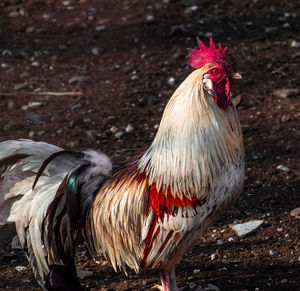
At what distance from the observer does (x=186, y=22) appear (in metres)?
7.59

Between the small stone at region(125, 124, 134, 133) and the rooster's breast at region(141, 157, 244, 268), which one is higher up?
the rooster's breast at region(141, 157, 244, 268)

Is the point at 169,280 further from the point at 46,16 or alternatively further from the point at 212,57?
the point at 46,16

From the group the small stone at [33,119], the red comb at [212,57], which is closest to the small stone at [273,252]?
the red comb at [212,57]

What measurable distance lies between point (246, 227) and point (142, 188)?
1.39 meters

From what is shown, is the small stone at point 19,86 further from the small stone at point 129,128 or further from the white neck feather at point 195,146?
the white neck feather at point 195,146

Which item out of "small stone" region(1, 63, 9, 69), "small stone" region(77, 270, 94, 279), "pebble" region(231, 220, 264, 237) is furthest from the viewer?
"small stone" region(1, 63, 9, 69)

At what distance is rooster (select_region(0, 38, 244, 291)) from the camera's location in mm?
3619

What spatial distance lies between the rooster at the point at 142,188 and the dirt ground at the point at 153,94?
610 millimetres

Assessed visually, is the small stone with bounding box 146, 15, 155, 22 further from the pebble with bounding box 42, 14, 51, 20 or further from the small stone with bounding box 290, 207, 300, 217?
the small stone with bounding box 290, 207, 300, 217

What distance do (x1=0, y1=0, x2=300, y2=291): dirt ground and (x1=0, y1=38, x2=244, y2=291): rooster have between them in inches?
24.0

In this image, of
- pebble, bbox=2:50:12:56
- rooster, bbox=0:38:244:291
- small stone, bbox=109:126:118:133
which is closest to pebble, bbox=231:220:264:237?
rooster, bbox=0:38:244:291

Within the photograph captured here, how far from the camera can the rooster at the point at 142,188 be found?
3619 millimetres

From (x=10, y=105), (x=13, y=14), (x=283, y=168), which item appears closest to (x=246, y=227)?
(x=283, y=168)

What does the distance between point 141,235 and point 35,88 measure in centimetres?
356
